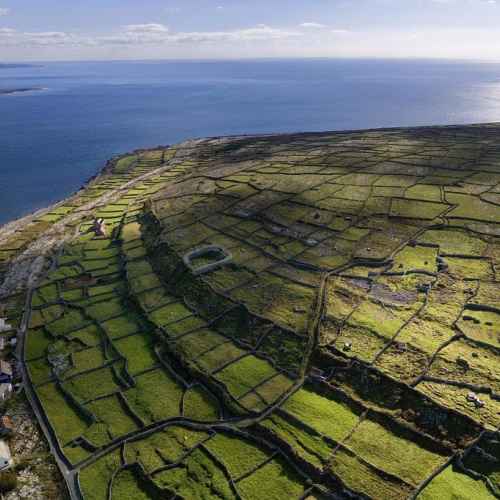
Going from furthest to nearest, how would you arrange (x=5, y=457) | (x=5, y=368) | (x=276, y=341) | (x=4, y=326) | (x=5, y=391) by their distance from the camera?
1. (x=4, y=326)
2. (x=5, y=368)
3. (x=276, y=341)
4. (x=5, y=391)
5. (x=5, y=457)

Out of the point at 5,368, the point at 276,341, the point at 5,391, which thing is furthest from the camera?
the point at 5,368

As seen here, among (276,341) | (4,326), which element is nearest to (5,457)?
(4,326)

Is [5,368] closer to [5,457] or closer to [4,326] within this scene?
[4,326]

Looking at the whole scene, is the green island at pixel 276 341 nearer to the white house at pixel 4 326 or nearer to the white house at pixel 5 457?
the white house at pixel 4 326

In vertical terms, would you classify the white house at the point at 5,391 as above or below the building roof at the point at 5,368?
below

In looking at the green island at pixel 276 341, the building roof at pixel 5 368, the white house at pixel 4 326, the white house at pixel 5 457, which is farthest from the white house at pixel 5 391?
the white house at pixel 4 326

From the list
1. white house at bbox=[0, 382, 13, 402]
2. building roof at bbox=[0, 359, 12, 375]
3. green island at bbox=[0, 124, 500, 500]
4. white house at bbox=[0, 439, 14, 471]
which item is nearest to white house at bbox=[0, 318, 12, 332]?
green island at bbox=[0, 124, 500, 500]

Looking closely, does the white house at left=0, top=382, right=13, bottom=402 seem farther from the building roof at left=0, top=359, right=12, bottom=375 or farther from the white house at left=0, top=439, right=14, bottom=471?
the white house at left=0, top=439, right=14, bottom=471

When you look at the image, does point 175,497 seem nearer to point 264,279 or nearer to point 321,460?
point 321,460
